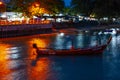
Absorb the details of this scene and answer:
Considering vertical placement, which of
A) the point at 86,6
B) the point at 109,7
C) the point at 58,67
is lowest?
the point at 58,67

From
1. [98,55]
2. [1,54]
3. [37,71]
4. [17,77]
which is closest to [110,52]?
[98,55]

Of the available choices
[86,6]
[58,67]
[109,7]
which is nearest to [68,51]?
[58,67]

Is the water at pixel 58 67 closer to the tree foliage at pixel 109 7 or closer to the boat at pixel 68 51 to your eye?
the boat at pixel 68 51

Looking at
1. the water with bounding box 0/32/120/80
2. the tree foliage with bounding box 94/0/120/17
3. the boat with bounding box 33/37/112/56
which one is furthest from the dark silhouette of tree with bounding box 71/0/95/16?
the water with bounding box 0/32/120/80

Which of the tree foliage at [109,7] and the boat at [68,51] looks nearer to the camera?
the boat at [68,51]

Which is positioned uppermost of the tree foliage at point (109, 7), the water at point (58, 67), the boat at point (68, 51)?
the tree foliage at point (109, 7)

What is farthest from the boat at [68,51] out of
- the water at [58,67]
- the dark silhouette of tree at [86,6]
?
the dark silhouette of tree at [86,6]

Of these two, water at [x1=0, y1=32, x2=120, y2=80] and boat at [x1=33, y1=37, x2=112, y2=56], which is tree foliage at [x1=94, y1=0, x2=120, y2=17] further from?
boat at [x1=33, y1=37, x2=112, y2=56]

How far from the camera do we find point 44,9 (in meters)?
94.9

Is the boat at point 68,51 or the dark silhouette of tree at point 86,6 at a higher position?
the dark silhouette of tree at point 86,6

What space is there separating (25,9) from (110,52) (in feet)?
164

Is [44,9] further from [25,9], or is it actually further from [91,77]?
[91,77]

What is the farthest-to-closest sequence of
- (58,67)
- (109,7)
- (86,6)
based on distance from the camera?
1. (86,6)
2. (109,7)
3. (58,67)

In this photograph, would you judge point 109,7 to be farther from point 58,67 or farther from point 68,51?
point 58,67
